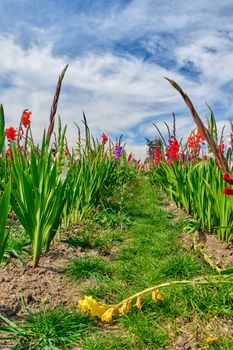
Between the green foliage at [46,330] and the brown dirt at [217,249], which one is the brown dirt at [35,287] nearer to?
the green foliage at [46,330]

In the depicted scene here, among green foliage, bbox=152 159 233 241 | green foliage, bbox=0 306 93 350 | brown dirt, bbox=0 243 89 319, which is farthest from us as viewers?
green foliage, bbox=152 159 233 241

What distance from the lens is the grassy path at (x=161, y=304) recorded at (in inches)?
75.5

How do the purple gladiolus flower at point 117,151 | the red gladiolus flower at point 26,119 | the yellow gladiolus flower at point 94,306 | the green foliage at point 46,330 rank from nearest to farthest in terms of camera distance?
the green foliage at point 46,330, the yellow gladiolus flower at point 94,306, the red gladiolus flower at point 26,119, the purple gladiolus flower at point 117,151

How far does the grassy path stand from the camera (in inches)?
75.5

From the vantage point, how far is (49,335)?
1889mm

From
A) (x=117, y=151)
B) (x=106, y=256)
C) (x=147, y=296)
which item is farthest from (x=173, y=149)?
(x=147, y=296)

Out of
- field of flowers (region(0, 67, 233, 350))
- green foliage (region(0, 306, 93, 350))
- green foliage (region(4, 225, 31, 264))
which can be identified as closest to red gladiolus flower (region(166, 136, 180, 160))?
field of flowers (region(0, 67, 233, 350))

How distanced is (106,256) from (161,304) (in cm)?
105

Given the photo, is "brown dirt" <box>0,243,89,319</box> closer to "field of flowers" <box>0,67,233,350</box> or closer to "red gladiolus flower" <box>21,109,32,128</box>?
"field of flowers" <box>0,67,233,350</box>

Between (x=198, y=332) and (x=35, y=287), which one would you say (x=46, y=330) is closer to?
(x=35, y=287)

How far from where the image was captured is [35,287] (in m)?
2.37

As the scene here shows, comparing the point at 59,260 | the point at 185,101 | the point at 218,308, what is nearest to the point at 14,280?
the point at 59,260

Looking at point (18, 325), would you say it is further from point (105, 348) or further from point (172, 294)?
point (172, 294)

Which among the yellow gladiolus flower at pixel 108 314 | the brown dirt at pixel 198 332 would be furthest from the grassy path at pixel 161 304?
the yellow gladiolus flower at pixel 108 314
